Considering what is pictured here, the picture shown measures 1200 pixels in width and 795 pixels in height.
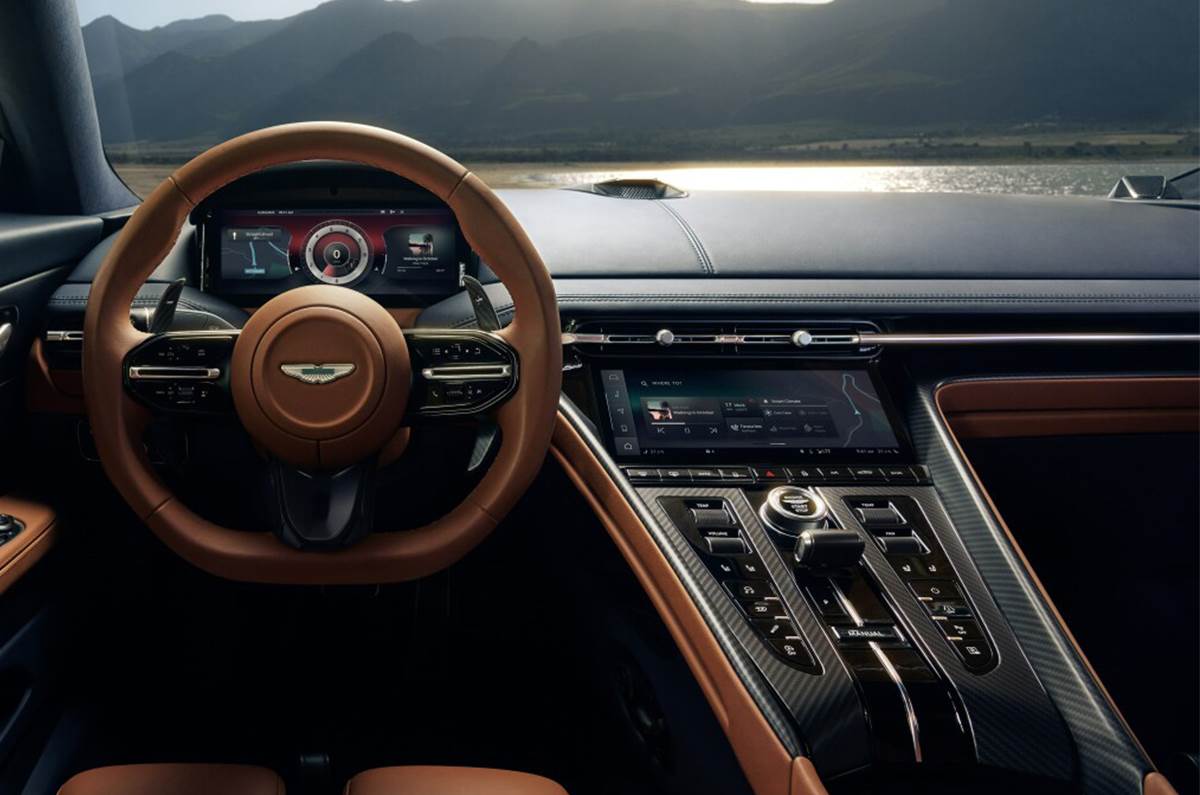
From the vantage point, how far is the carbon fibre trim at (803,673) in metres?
1.17

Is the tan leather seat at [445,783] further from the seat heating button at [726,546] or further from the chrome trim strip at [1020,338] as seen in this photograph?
the chrome trim strip at [1020,338]

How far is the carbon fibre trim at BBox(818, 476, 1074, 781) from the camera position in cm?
119

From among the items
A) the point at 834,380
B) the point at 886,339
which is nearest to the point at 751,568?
the point at 834,380

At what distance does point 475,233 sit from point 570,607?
3.41ft

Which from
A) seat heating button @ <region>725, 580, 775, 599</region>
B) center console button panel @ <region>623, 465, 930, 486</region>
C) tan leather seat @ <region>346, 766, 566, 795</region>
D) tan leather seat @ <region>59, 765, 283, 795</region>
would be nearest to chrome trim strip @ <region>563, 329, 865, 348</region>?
center console button panel @ <region>623, 465, 930, 486</region>

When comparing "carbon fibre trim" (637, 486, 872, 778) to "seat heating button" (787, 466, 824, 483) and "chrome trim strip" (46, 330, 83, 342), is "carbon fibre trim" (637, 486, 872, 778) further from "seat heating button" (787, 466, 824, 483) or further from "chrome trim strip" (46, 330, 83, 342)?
"chrome trim strip" (46, 330, 83, 342)

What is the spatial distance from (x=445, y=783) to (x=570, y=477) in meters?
0.55

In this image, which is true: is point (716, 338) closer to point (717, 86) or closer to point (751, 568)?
point (751, 568)

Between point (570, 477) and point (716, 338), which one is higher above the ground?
point (716, 338)

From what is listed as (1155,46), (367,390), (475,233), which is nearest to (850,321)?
(475,233)

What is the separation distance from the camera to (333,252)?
5.68 ft

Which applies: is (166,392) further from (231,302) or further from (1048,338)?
(1048,338)

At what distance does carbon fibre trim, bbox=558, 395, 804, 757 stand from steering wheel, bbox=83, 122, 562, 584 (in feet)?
0.55

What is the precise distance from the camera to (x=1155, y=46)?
7.14 ft
